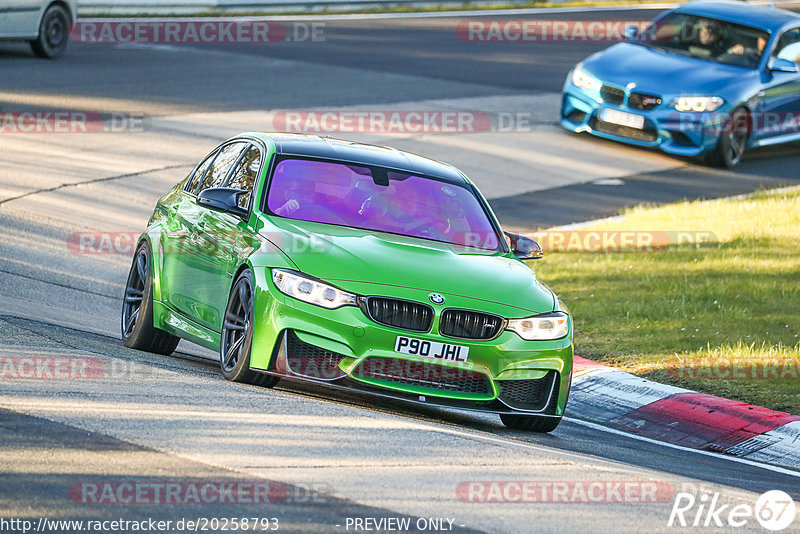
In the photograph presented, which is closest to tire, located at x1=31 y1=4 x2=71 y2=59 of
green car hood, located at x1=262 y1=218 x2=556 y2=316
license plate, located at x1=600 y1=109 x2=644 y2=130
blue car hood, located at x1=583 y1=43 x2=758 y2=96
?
blue car hood, located at x1=583 y1=43 x2=758 y2=96

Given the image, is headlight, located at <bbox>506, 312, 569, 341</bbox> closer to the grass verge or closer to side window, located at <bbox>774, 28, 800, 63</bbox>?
the grass verge

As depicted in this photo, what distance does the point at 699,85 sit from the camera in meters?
19.7

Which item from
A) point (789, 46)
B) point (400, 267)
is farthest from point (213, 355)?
point (789, 46)

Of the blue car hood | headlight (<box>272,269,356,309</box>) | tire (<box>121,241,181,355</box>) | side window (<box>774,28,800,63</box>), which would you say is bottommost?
the blue car hood

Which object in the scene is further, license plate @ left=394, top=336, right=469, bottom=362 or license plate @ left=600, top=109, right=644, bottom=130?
license plate @ left=600, top=109, right=644, bottom=130

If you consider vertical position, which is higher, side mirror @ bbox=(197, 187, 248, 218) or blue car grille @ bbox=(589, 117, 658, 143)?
side mirror @ bbox=(197, 187, 248, 218)

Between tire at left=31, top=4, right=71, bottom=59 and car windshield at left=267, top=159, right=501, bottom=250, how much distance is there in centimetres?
1486

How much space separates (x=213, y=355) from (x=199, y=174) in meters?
1.63

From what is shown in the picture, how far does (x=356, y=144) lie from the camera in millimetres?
9781

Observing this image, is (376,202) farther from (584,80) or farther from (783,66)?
(783,66)

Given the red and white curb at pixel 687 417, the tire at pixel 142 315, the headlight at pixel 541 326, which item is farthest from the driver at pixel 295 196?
the red and white curb at pixel 687 417

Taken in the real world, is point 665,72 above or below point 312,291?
below

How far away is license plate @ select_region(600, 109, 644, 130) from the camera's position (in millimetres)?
19734

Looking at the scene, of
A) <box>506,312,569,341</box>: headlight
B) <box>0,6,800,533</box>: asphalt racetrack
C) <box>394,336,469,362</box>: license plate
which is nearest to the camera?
<box>0,6,800,533</box>: asphalt racetrack
